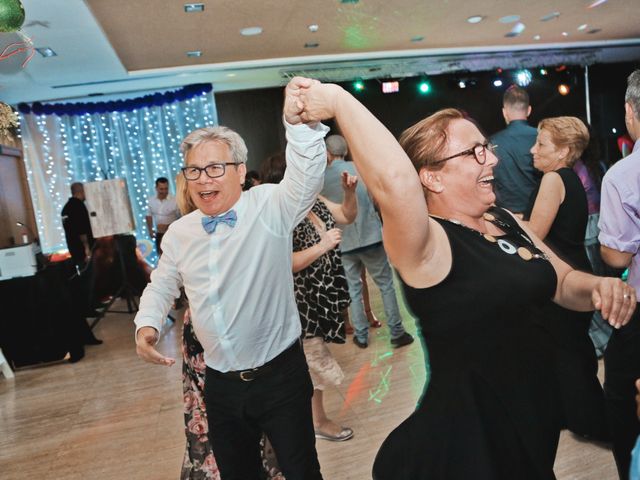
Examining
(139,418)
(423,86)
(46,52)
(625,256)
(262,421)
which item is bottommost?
(139,418)

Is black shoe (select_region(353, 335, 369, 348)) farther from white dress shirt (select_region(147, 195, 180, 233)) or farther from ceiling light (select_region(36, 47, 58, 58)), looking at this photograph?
ceiling light (select_region(36, 47, 58, 58))

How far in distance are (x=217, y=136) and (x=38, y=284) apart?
3.81 metres

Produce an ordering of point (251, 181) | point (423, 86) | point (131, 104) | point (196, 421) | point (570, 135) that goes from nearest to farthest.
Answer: point (196, 421)
point (570, 135)
point (251, 181)
point (131, 104)
point (423, 86)

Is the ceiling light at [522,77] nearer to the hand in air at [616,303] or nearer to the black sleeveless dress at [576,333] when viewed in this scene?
the black sleeveless dress at [576,333]

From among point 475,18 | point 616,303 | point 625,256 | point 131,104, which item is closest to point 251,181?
point 625,256

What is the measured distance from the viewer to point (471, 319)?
112 centimetres

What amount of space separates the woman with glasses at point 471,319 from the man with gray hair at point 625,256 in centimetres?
55

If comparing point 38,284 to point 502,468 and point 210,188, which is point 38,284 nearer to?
point 210,188

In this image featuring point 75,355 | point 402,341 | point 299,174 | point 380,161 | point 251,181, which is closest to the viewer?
point 380,161

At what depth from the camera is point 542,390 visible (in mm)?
1229

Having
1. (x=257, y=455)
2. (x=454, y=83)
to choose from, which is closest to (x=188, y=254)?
(x=257, y=455)

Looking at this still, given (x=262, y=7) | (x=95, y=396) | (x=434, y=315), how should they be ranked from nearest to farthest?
(x=434, y=315)
(x=95, y=396)
(x=262, y=7)

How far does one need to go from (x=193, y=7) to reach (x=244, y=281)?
4.42 meters

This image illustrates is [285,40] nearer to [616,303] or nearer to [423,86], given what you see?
[423,86]
